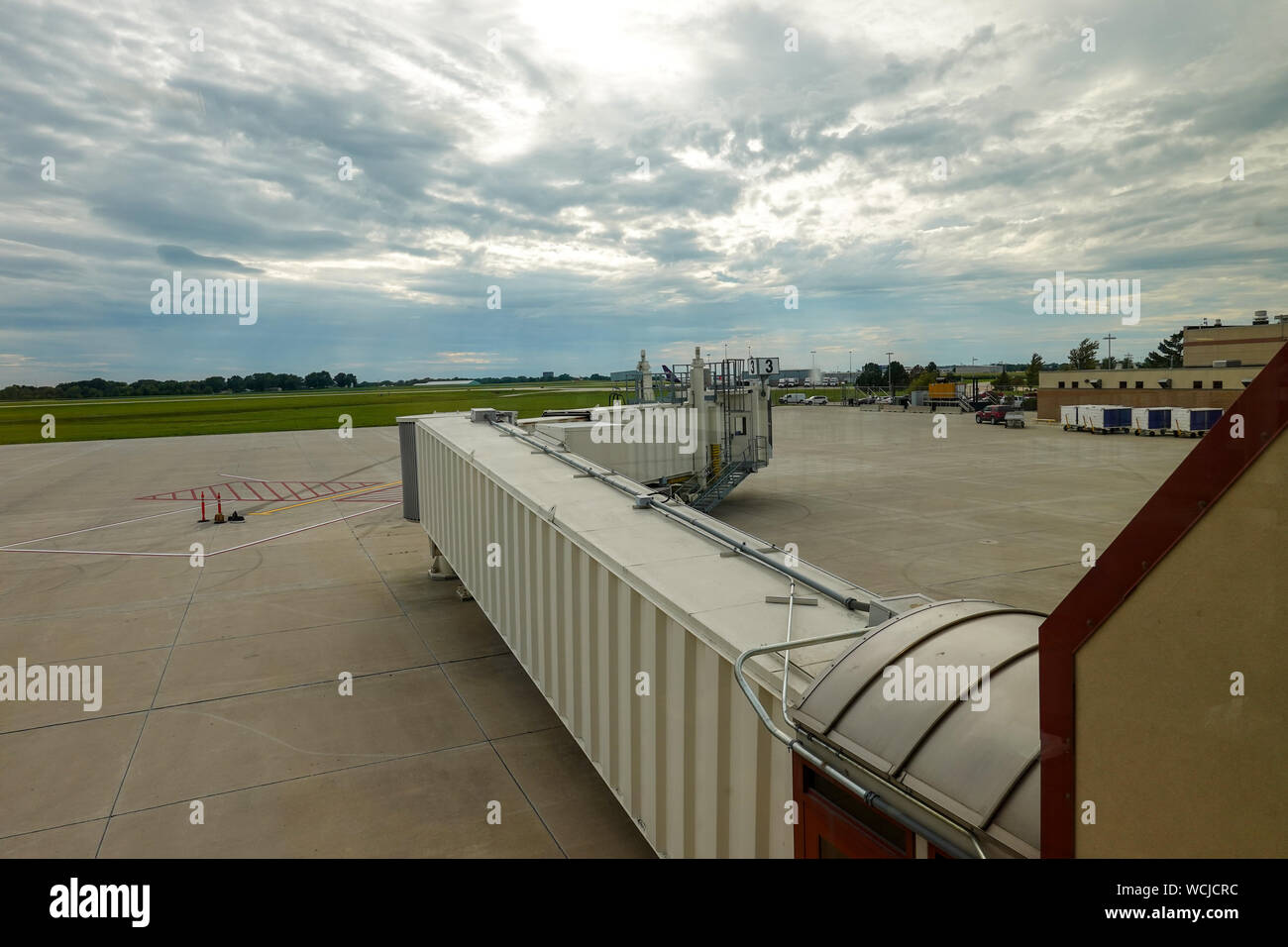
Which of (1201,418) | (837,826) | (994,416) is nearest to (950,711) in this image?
(837,826)

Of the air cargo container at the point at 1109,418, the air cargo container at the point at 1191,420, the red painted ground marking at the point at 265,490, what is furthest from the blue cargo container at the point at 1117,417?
the red painted ground marking at the point at 265,490

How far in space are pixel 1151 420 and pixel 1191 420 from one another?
11.3ft

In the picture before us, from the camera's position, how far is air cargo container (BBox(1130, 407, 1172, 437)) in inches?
2156

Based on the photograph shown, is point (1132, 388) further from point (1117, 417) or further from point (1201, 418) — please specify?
point (1201, 418)

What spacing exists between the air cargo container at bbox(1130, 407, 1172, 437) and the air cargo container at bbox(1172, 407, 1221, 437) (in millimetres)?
→ 485

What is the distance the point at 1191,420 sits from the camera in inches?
2046

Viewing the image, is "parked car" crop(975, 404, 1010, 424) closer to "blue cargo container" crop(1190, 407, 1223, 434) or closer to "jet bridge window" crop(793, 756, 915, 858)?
"blue cargo container" crop(1190, 407, 1223, 434)

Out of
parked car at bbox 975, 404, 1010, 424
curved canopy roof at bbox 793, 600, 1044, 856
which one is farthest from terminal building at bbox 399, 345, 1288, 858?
parked car at bbox 975, 404, 1010, 424

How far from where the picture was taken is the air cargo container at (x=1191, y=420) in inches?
1997

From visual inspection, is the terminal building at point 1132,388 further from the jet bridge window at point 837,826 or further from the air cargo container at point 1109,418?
the jet bridge window at point 837,826
